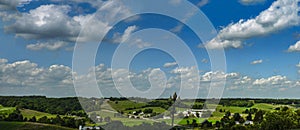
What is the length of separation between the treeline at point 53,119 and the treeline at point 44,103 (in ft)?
3.44

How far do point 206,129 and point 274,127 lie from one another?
33.0 ft

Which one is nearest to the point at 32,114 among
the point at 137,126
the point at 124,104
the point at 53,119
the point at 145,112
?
the point at 53,119

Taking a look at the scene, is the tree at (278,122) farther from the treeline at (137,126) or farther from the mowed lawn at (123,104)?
the mowed lawn at (123,104)

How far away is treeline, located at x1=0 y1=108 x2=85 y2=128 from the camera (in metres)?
40.5

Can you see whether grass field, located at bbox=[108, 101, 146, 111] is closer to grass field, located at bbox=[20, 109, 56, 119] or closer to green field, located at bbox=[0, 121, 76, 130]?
green field, located at bbox=[0, 121, 76, 130]

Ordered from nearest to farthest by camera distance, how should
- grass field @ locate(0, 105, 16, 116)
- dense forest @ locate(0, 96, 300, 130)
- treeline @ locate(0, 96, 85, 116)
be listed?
dense forest @ locate(0, 96, 300, 130) → treeline @ locate(0, 96, 85, 116) → grass field @ locate(0, 105, 16, 116)

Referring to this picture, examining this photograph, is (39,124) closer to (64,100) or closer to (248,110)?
(64,100)

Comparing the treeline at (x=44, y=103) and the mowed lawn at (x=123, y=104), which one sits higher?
the treeline at (x=44, y=103)

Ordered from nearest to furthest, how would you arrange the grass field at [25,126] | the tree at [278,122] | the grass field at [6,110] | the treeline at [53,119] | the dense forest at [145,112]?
the dense forest at [145,112], the tree at [278,122], the treeline at [53,119], the grass field at [25,126], the grass field at [6,110]

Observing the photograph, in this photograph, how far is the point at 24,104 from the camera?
193 feet

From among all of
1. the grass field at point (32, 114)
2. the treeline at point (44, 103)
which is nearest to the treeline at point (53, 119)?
the grass field at point (32, 114)

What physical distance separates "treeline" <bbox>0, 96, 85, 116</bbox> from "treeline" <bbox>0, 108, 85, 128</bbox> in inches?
41.3

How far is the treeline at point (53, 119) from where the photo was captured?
40459 millimetres

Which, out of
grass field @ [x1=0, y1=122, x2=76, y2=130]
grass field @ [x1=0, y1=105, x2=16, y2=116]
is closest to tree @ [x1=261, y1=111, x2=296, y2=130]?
grass field @ [x1=0, y1=122, x2=76, y2=130]
